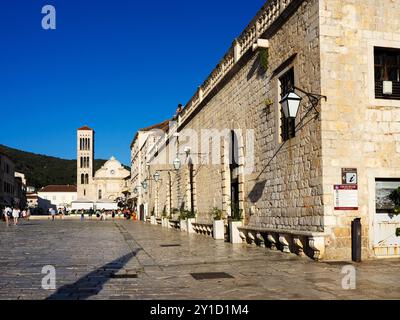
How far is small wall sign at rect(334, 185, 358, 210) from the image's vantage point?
966 cm

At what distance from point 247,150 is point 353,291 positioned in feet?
29.2

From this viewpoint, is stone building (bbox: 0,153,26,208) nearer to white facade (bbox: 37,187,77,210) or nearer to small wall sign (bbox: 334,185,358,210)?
white facade (bbox: 37,187,77,210)

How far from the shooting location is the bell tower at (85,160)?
101812 millimetres

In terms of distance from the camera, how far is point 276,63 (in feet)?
40.6

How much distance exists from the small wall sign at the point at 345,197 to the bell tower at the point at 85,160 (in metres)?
94.6

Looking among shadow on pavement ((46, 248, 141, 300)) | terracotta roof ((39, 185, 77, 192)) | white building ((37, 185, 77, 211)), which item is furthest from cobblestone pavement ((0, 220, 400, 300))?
terracotta roof ((39, 185, 77, 192))

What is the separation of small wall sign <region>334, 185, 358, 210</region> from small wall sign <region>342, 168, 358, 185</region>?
0.10 metres

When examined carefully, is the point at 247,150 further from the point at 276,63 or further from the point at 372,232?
the point at 372,232

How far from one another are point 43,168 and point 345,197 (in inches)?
5727

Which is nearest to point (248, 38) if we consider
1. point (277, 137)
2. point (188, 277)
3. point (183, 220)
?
point (277, 137)

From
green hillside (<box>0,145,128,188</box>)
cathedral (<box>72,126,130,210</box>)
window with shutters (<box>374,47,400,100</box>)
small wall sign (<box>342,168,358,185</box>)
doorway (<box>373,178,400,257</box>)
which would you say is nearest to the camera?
small wall sign (<box>342,168,358,185</box>)

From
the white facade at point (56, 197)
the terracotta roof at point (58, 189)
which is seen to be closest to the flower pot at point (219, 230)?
the white facade at point (56, 197)
